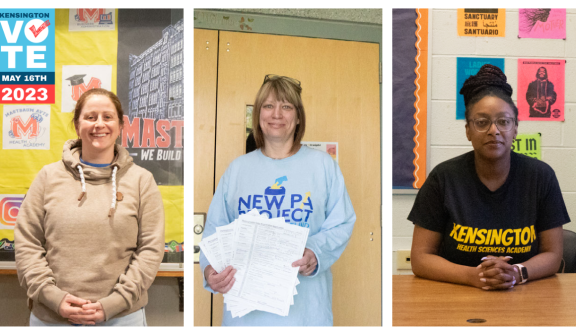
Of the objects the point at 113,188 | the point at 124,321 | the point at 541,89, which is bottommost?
the point at 124,321

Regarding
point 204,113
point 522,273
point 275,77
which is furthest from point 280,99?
point 522,273

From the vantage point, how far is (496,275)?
1.54 meters

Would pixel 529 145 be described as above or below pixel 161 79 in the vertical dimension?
below

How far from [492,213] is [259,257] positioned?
834mm

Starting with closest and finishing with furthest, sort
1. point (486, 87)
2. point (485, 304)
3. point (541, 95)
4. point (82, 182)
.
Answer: point (485, 304)
point (82, 182)
point (486, 87)
point (541, 95)

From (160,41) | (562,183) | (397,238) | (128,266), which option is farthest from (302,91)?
(562,183)

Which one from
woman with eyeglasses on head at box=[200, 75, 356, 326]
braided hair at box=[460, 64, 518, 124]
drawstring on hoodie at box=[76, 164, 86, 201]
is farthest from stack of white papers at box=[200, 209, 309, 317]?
braided hair at box=[460, 64, 518, 124]

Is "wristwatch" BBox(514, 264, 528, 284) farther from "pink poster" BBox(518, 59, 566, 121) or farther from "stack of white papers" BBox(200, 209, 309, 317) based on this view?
"stack of white papers" BBox(200, 209, 309, 317)

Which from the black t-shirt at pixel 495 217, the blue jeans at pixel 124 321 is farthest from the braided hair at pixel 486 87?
the blue jeans at pixel 124 321

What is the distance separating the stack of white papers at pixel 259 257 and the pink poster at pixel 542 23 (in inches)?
48.0

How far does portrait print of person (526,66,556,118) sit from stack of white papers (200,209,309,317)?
3.46 ft

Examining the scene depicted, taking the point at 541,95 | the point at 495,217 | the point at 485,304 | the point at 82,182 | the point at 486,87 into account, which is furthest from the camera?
the point at 541,95

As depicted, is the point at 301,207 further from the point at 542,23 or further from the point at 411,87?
the point at 542,23

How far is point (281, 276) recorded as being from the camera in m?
1.57
